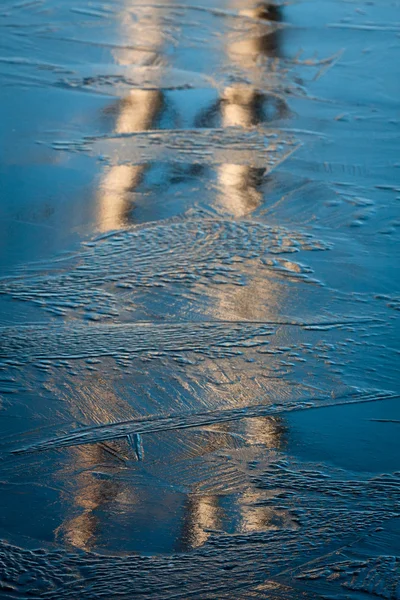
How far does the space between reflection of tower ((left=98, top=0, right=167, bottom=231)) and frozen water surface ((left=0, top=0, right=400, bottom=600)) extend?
0.02 metres

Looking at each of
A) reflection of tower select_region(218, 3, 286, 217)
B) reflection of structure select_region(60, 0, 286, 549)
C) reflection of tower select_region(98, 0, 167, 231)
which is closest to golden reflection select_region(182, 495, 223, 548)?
reflection of structure select_region(60, 0, 286, 549)

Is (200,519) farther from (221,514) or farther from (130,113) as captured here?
(130,113)

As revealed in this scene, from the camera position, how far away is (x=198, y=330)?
3.11 metres

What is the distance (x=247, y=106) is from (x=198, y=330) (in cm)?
260

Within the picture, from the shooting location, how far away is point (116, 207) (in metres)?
4.04

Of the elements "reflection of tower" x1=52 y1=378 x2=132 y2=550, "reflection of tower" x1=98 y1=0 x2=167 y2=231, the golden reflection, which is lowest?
the golden reflection

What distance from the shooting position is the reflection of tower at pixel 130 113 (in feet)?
13.2

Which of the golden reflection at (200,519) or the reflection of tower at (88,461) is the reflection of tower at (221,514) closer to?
the golden reflection at (200,519)

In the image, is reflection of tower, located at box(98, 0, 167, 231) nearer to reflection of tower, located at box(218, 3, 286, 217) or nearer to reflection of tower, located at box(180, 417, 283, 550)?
reflection of tower, located at box(218, 3, 286, 217)

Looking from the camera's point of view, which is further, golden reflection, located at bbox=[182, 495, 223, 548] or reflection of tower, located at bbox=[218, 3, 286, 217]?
reflection of tower, located at bbox=[218, 3, 286, 217]

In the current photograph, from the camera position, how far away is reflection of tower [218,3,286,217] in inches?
165

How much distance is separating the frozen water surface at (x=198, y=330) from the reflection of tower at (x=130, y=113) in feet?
0.07

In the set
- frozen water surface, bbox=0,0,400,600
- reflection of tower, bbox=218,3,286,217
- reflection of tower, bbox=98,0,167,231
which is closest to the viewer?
frozen water surface, bbox=0,0,400,600

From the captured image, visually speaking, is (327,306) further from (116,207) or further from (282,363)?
(116,207)
